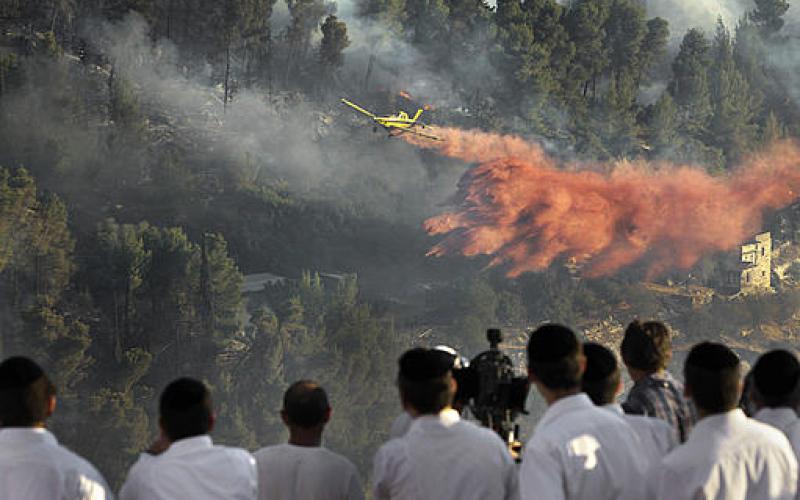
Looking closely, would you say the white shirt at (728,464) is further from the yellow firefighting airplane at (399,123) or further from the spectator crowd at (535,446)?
the yellow firefighting airplane at (399,123)

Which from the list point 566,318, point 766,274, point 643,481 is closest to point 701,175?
point 766,274

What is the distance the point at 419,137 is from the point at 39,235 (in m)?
8.48

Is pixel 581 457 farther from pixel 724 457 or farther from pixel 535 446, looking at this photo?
pixel 724 457

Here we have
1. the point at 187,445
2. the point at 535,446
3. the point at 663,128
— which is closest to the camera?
the point at 535,446

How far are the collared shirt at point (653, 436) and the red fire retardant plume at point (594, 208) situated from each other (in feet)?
68.8

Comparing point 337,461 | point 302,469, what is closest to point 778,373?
point 337,461

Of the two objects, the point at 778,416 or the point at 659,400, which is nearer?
the point at 778,416

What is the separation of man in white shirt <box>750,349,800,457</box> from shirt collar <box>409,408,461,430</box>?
1511 millimetres

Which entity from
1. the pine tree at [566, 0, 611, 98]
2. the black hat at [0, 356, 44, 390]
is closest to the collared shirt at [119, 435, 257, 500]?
the black hat at [0, 356, 44, 390]

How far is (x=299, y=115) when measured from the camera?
2570 cm

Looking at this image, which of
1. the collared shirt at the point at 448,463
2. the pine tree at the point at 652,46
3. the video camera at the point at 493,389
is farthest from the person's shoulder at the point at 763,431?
the pine tree at the point at 652,46

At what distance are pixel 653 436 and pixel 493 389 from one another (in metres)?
1.07

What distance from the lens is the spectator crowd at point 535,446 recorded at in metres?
4.98

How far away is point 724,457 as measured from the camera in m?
4.99
